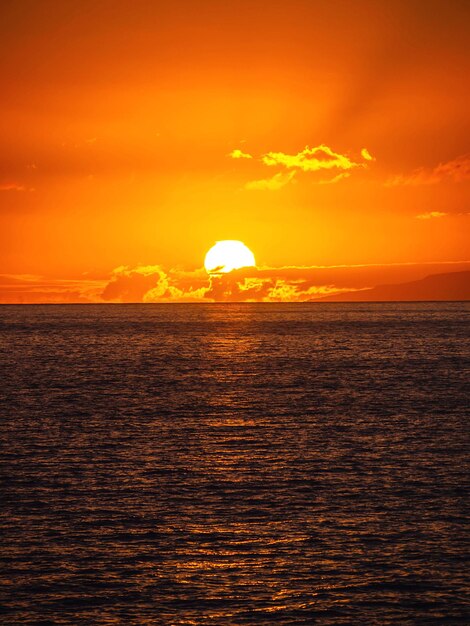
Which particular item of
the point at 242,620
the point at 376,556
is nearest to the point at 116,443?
the point at 376,556

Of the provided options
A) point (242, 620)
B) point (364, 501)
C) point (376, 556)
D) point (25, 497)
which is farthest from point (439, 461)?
point (242, 620)

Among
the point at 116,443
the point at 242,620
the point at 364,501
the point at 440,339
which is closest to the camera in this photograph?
the point at 242,620

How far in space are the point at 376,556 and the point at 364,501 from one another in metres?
→ 7.44

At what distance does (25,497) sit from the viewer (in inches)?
1484

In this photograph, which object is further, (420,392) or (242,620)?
(420,392)

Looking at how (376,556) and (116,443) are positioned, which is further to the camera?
(116,443)

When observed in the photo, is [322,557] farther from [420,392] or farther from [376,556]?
[420,392]

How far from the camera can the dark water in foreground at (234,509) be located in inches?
1016

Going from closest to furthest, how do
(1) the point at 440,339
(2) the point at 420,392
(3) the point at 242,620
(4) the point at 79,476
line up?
(3) the point at 242,620, (4) the point at 79,476, (2) the point at 420,392, (1) the point at 440,339

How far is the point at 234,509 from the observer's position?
3584 cm

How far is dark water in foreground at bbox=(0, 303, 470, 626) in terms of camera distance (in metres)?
25.8

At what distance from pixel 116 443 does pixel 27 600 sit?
27.0 m

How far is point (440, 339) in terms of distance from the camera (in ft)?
655

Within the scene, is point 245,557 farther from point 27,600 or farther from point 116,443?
point 116,443
